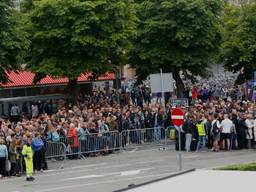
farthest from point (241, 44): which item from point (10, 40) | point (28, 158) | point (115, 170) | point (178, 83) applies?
point (28, 158)

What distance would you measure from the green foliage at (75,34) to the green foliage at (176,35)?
1.69 m

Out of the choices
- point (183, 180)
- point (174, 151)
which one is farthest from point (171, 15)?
point (183, 180)

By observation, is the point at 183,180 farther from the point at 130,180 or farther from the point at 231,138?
the point at 231,138

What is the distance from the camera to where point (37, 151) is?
23453 millimetres

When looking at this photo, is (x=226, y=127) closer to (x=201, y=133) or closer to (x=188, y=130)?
(x=201, y=133)

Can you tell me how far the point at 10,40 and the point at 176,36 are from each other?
10.4m

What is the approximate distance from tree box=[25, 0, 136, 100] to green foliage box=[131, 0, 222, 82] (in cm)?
165

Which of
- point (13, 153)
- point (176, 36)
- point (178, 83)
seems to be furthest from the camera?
point (178, 83)

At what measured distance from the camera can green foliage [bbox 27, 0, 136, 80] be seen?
1489 inches

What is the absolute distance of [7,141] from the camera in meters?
23.0

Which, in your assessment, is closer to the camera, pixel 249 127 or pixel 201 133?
pixel 249 127

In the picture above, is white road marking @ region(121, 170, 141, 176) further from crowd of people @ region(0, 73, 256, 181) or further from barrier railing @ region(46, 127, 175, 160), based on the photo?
barrier railing @ region(46, 127, 175, 160)

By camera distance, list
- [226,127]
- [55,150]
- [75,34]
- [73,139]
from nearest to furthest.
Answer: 1. [55,150]
2. [73,139]
3. [226,127]
4. [75,34]

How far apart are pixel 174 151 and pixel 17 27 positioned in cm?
1339
